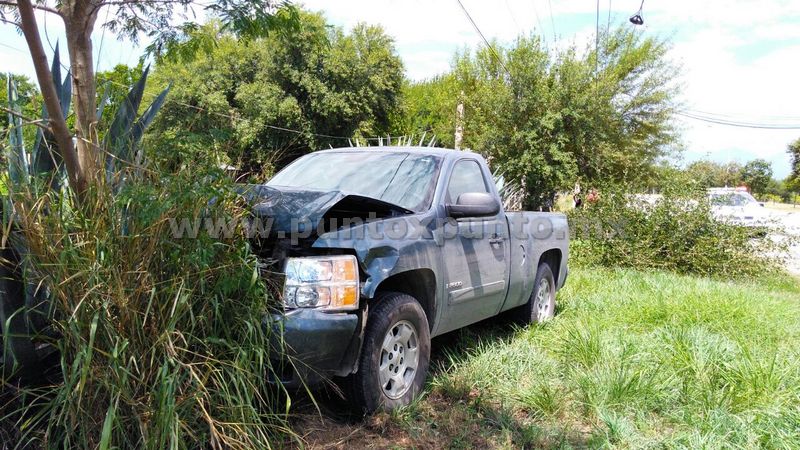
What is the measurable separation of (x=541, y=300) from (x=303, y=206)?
347cm

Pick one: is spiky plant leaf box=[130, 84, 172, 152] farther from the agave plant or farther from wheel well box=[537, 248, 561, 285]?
wheel well box=[537, 248, 561, 285]

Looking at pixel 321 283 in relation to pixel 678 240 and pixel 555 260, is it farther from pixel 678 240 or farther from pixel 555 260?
pixel 678 240

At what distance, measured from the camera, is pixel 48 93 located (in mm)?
2799

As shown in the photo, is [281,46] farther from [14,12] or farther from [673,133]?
[14,12]

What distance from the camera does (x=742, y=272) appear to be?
10.2 meters

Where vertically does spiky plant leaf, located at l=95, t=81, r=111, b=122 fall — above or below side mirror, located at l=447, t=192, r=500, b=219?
above

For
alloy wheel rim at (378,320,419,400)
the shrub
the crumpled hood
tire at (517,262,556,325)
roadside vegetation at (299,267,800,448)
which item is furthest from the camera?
the shrub

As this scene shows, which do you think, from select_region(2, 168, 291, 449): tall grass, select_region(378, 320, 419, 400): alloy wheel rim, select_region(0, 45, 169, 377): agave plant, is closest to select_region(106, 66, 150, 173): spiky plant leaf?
select_region(0, 45, 169, 377): agave plant

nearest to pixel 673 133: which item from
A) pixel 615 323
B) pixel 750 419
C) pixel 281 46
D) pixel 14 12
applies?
pixel 281 46

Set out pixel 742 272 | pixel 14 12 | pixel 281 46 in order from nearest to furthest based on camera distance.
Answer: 1. pixel 14 12
2. pixel 742 272
3. pixel 281 46

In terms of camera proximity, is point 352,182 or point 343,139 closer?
point 352,182

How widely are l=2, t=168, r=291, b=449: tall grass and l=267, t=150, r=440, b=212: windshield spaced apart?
65.3 inches

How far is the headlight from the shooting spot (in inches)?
126

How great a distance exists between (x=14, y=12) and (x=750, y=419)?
5793 millimetres
